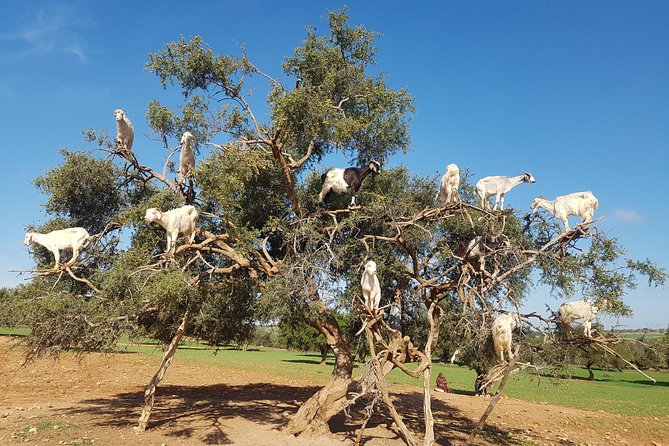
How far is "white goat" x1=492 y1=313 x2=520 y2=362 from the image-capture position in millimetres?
10453

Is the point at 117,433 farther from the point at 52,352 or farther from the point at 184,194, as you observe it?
the point at 184,194

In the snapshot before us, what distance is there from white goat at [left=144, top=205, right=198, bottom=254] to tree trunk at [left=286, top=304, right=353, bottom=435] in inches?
135

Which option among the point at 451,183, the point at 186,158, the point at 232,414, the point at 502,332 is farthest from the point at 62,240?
the point at 502,332

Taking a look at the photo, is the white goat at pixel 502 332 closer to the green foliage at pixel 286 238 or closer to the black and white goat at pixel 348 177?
the green foliage at pixel 286 238

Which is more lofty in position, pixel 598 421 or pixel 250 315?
pixel 250 315

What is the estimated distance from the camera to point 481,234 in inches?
474

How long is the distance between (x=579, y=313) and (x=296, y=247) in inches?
262

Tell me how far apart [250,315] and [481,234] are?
6.92 metres

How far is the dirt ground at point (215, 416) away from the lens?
1118 cm

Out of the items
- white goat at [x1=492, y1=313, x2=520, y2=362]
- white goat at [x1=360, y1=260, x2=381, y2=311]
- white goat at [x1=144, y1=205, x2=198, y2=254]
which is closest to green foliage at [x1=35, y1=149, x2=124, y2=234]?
white goat at [x1=144, y1=205, x2=198, y2=254]

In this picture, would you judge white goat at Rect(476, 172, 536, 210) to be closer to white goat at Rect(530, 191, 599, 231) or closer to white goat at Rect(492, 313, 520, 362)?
white goat at Rect(530, 191, 599, 231)

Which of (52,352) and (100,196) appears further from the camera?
(100,196)

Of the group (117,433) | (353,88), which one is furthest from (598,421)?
(117,433)

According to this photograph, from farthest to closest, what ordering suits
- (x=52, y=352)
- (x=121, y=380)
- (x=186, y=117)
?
(x=121, y=380)
(x=186, y=117)
(x=52, y=352)
